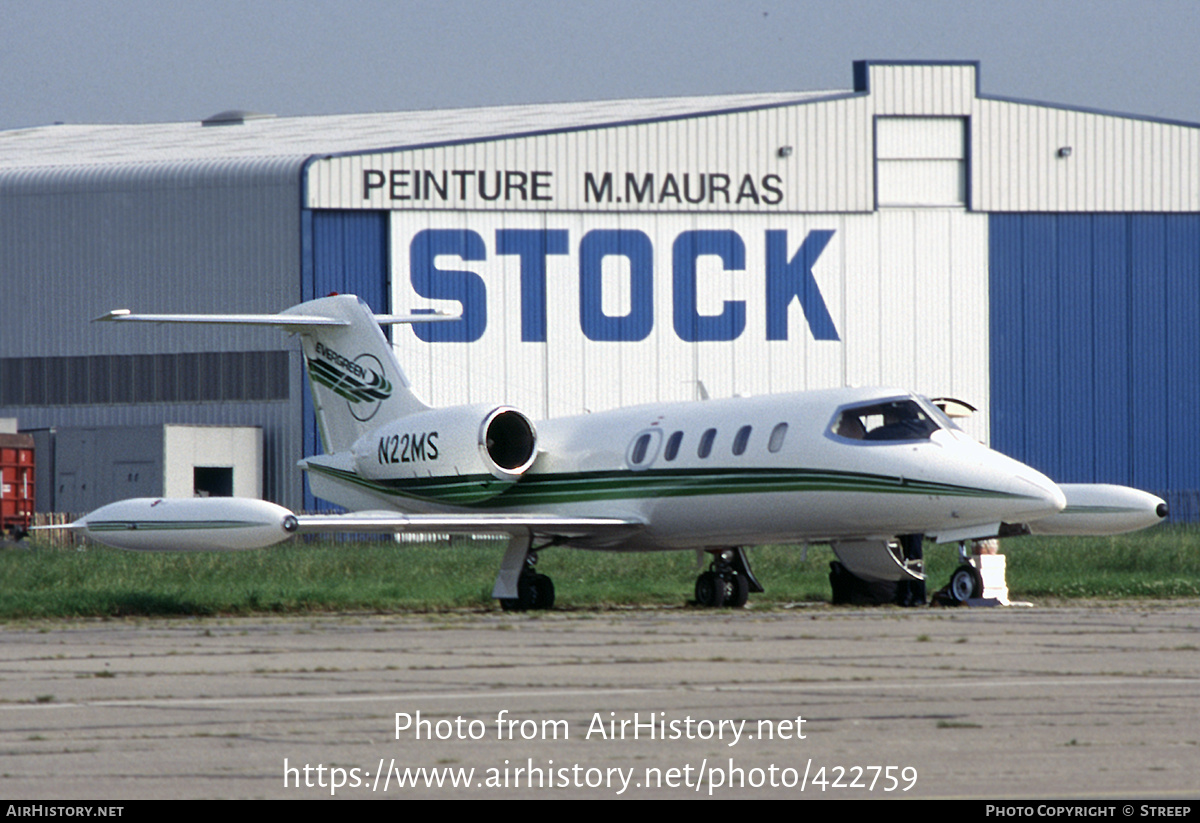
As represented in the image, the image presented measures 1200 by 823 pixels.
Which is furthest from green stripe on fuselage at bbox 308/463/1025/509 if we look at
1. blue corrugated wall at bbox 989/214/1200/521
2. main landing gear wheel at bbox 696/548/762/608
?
blue corrugated wall at bbox 989/214/1200/521

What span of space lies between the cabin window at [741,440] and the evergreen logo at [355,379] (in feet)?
21.4

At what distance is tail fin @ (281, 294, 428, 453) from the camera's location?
25281 millimetres

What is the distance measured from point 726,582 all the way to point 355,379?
6.85m

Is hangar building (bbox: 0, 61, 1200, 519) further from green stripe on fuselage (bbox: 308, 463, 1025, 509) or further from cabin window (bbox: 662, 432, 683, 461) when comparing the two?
cabin window (bbox: 662, 432, 683, 461)

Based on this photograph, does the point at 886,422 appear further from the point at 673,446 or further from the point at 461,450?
the point at 461,450

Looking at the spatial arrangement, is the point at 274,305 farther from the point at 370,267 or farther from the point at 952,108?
the point at 952,108

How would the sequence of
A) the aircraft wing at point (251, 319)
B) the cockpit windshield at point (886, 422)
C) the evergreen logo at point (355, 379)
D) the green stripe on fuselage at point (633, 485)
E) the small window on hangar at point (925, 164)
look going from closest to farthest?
the green stripe on fuselage at point (633, 485) → the cockpit windshield at point (886, 422) → the aircraft wing at point (251, 319) → the evergreen logo at point (355, 379) → the small window on hangar at point (925, 164)

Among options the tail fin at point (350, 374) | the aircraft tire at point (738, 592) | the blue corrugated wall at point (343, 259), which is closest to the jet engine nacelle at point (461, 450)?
the tail fin at point (350, 374)

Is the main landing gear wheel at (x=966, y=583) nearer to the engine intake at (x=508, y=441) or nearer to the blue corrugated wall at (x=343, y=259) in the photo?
the engine intake at (x=508, y=441)

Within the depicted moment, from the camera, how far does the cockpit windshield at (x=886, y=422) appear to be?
19391 millimetres

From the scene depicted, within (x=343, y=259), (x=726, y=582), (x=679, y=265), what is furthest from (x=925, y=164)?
(x=726, y=582)

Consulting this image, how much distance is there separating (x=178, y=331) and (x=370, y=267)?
558 centimetres

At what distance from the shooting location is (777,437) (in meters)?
20.1

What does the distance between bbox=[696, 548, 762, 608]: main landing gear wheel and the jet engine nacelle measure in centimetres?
273
